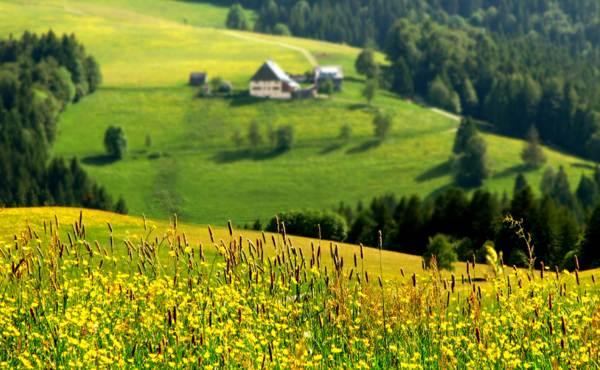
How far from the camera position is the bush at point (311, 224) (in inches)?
3553

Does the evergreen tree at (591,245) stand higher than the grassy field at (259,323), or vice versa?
the grassy field at (259,323)

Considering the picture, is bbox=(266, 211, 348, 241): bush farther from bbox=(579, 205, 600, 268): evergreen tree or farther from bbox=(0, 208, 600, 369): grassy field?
bbox=(0, 208, 600, 369): grassy field

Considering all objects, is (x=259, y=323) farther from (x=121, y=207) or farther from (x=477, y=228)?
(x=121, y=207)

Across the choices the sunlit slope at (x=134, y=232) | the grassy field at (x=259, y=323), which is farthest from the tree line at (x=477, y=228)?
the grassy field at (x=259, y=323)

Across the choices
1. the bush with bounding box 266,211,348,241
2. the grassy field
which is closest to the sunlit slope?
the grassy field

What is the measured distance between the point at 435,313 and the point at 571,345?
351cm

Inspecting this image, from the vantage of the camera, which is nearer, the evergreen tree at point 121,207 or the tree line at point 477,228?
the tree line at point 477,228

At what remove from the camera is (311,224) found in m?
94.5

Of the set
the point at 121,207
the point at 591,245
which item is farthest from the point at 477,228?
the point at 121,207

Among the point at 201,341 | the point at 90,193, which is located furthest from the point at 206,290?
the point at 90,193

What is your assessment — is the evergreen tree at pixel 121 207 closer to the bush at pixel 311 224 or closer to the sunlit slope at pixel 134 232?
the bush at pixel 311 224

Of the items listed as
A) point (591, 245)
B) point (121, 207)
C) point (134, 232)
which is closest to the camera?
point (134, 232)

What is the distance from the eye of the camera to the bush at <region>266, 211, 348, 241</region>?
90250 mm

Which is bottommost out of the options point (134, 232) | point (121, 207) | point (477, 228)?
point (121, 207)
